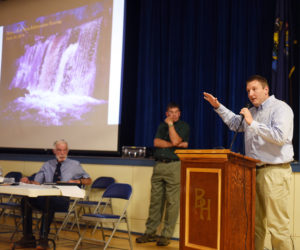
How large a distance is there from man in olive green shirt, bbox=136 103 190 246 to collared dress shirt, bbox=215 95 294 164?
1703 mm

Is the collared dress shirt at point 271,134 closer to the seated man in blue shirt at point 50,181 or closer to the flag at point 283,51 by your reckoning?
the flag at point 283,51

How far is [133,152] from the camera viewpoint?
604cm

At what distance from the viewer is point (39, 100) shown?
23.9ft

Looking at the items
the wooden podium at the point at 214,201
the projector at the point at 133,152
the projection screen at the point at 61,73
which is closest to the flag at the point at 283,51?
the projector at the point at 133,152

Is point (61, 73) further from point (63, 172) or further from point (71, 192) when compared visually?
point (71, 192)

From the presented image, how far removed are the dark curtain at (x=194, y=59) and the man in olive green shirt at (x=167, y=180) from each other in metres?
0.63

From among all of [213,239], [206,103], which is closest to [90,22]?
[206,103]

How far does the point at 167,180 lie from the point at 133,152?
3.31 feet

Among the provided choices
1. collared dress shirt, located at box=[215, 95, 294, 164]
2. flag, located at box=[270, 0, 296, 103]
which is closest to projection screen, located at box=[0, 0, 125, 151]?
flag, located at box=[270, 0, 296, 103]

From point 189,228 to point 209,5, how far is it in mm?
3875

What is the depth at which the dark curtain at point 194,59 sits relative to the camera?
5.52 m

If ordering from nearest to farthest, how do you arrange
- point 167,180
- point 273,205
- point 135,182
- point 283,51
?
point 273,205 < point 283,51 < point 167,180 < point 135,182

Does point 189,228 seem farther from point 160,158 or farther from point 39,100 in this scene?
point 39,100

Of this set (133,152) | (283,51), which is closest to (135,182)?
(133,152)
